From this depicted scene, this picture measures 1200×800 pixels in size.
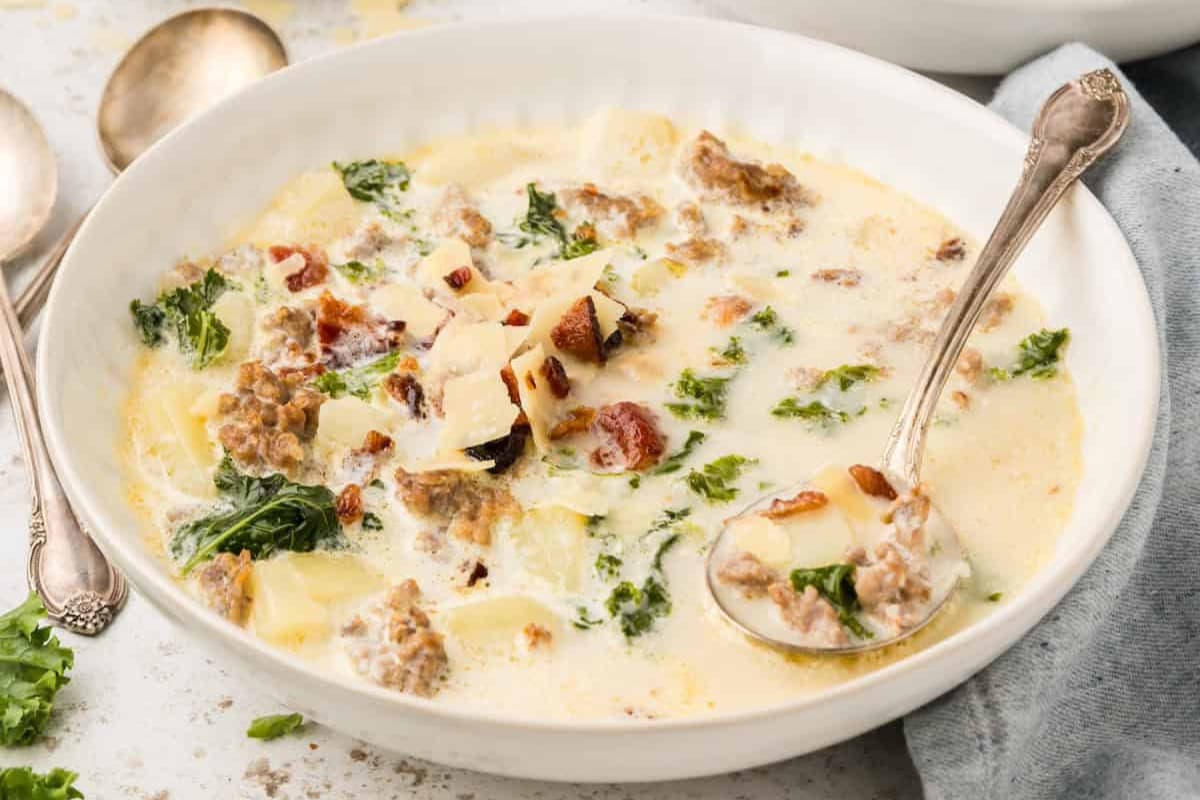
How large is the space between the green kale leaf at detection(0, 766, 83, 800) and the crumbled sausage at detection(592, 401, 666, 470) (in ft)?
4.43

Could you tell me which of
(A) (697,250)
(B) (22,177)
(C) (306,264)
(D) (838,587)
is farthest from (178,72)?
(D) (838,587)

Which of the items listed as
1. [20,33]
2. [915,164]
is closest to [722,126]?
[915,164]

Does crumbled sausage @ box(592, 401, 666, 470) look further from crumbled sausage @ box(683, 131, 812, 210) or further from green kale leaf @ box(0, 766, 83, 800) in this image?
green kale leaf @ box(0, 766, 83, 800)

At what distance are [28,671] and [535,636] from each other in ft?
3.86

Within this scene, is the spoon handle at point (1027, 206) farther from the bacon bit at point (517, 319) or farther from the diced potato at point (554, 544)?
the bacon bit at point (517, 319)

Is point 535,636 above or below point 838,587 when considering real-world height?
below

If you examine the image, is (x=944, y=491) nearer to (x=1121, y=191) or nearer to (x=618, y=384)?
(x=618, y=384)

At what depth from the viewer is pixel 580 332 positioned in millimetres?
3736

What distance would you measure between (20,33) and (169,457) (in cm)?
283

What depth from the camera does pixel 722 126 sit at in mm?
4742

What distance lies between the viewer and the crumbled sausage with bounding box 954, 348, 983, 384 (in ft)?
12.4

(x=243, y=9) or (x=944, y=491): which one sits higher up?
(x=944, y=491)

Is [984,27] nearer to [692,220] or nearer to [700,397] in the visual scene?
[692,220]

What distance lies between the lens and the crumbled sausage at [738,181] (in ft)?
14.3
